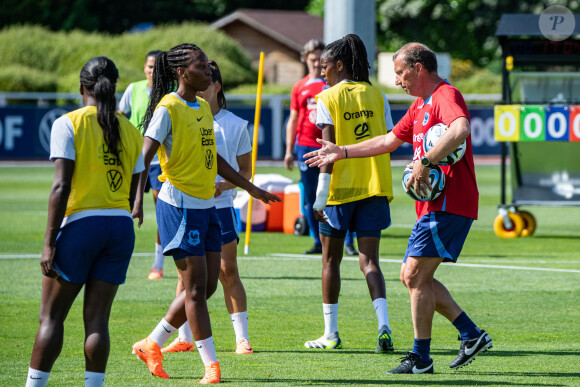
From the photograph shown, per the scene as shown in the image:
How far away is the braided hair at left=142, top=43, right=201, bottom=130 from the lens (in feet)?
21.7

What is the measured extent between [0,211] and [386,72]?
120 ft

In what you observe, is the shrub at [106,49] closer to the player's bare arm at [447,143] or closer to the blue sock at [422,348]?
the blue sock at [422,348]

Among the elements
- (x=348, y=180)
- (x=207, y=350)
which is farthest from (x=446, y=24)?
(x=207, y=350)

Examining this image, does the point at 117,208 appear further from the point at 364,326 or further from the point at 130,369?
the point at 364,326

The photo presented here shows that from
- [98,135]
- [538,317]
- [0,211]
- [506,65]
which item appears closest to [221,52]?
[0,211]

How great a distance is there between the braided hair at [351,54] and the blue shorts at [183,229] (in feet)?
5.74

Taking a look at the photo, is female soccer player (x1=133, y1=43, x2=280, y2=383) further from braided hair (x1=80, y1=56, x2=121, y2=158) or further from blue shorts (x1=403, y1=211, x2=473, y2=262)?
blue shorts (x1=403, y1=211, x2=473, y2=262)

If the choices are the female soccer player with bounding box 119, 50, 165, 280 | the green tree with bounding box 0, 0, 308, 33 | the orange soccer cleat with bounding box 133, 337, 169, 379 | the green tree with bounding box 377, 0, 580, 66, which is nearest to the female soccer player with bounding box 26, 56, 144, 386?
the orange soccer cleat with bounding box 133, 337, 169, 379

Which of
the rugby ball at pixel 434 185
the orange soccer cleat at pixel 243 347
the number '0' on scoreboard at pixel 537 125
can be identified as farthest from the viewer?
the number '0' on scoreboard at pixel 537 125

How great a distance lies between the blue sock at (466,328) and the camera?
697cm

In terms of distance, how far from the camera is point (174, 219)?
6594 millimetres

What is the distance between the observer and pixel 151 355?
6.77 meters

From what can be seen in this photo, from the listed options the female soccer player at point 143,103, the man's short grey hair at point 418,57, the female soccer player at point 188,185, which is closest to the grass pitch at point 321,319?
the female soccer player at point 188,185

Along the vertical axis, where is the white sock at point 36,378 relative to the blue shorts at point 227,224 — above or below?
below
